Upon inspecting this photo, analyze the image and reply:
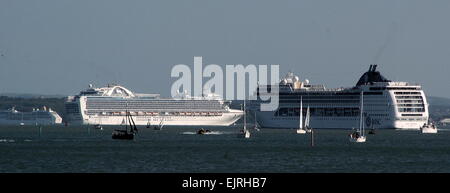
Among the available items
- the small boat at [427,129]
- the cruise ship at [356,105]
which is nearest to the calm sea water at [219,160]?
the small boat at [427,129]

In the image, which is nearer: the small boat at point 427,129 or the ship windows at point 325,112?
the small boat at point 427,129

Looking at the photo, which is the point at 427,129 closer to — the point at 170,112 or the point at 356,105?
the point at 356,105

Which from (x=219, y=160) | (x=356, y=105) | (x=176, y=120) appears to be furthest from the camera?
(x=176, y=120)

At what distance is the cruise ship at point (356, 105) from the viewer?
146500 mm

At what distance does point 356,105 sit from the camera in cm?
15050

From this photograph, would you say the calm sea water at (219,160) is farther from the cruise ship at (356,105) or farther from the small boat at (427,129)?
the cruise ship at (356,105)

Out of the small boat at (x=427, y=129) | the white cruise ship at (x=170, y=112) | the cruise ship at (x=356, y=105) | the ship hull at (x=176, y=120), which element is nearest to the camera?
the small boat at (x=427, y=129)

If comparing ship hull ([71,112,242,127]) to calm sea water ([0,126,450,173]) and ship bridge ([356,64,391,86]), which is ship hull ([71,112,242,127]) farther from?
calm sea water ([0,126,450,173])

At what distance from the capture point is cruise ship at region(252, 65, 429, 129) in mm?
146500

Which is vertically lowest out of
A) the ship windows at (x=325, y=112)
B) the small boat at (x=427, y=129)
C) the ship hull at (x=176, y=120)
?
the small boat at (x=427, y=129)

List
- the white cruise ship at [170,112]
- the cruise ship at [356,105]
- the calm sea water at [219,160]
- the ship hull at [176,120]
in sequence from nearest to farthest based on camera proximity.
A: the calm sea water at [219,160], the cruise ship at [356,105], the ship hull at [176,120], the white cruise ship at [170,112]

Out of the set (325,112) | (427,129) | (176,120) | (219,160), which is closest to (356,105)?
(325,112)
